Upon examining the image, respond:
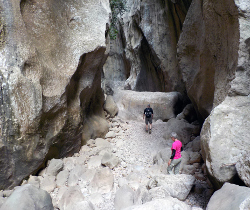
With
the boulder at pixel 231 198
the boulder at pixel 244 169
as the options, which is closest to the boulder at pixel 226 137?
the boulder at pixel 244 169

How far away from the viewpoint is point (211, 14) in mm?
5242

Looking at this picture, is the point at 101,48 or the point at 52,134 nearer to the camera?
the point at 52,134

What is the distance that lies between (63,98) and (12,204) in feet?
8.75

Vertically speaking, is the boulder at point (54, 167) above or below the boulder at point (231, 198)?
below

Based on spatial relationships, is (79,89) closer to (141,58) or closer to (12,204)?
(12,204)

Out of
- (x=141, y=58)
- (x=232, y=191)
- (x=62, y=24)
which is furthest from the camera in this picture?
(x=141, y=58)

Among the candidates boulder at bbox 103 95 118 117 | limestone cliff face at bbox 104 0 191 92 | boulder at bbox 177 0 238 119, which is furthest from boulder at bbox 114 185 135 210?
limestone cliff face at bbox 104 0 191 92

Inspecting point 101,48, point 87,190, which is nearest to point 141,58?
point 101,48

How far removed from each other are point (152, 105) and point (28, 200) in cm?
726

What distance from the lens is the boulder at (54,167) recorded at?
512 cm

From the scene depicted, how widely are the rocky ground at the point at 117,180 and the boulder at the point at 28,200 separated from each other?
0.52 metres

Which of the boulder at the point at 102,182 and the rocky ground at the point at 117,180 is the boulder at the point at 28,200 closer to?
the rocky ground at the point at 117,180

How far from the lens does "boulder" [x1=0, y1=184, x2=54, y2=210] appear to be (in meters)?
3.45

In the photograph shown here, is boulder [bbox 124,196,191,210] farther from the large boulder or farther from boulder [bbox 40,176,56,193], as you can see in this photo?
the large boulder
